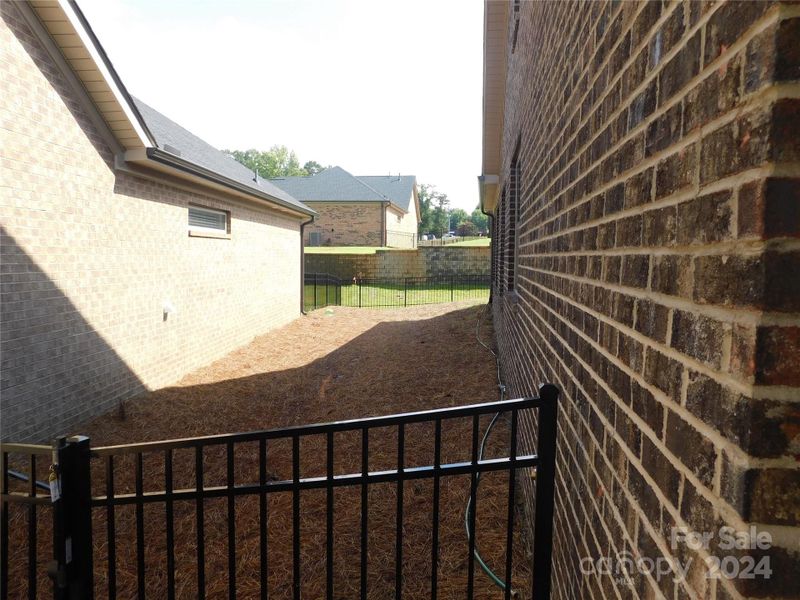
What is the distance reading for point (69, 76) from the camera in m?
6.09

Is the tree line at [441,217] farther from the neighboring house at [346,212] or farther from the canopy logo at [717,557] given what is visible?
the canopy logo at [717,557]

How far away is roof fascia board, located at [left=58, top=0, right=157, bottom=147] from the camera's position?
223 inches

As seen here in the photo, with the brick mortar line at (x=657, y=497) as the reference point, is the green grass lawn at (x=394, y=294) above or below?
below

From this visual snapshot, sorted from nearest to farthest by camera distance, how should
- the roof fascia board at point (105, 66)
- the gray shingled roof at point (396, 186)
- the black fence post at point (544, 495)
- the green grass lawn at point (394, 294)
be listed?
1. the black fence post at point (544, 495)
2. the roof fascia board at point (105, 66)
3. the green grass lawn at point (394, 294)
4. the gray shingled roof at point (396, 186)

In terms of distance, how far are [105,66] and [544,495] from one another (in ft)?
22.1

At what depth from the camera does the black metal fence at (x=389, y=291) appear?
20266mm

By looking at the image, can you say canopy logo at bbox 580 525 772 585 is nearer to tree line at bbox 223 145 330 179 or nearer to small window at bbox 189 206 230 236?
small window at bbox 189 206 230 236

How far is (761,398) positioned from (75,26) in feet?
23.4

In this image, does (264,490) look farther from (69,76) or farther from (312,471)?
(69,76)

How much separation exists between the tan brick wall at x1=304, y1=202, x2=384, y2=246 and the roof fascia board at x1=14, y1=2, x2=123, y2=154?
30516 mm

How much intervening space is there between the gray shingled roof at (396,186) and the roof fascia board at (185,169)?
32.9 meters

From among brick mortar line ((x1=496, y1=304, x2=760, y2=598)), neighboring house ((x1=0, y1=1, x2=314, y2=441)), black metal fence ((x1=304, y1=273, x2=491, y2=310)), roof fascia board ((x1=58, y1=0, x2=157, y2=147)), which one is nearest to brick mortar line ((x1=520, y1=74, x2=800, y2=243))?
brick mortar line ((x1=496, y1=304, x2=760, y2=598))

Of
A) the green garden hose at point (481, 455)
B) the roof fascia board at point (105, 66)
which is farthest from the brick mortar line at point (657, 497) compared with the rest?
the roof fascia board at point (105, 66)

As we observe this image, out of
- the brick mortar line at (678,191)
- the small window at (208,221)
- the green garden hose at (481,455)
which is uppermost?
the small window at (208,221)
